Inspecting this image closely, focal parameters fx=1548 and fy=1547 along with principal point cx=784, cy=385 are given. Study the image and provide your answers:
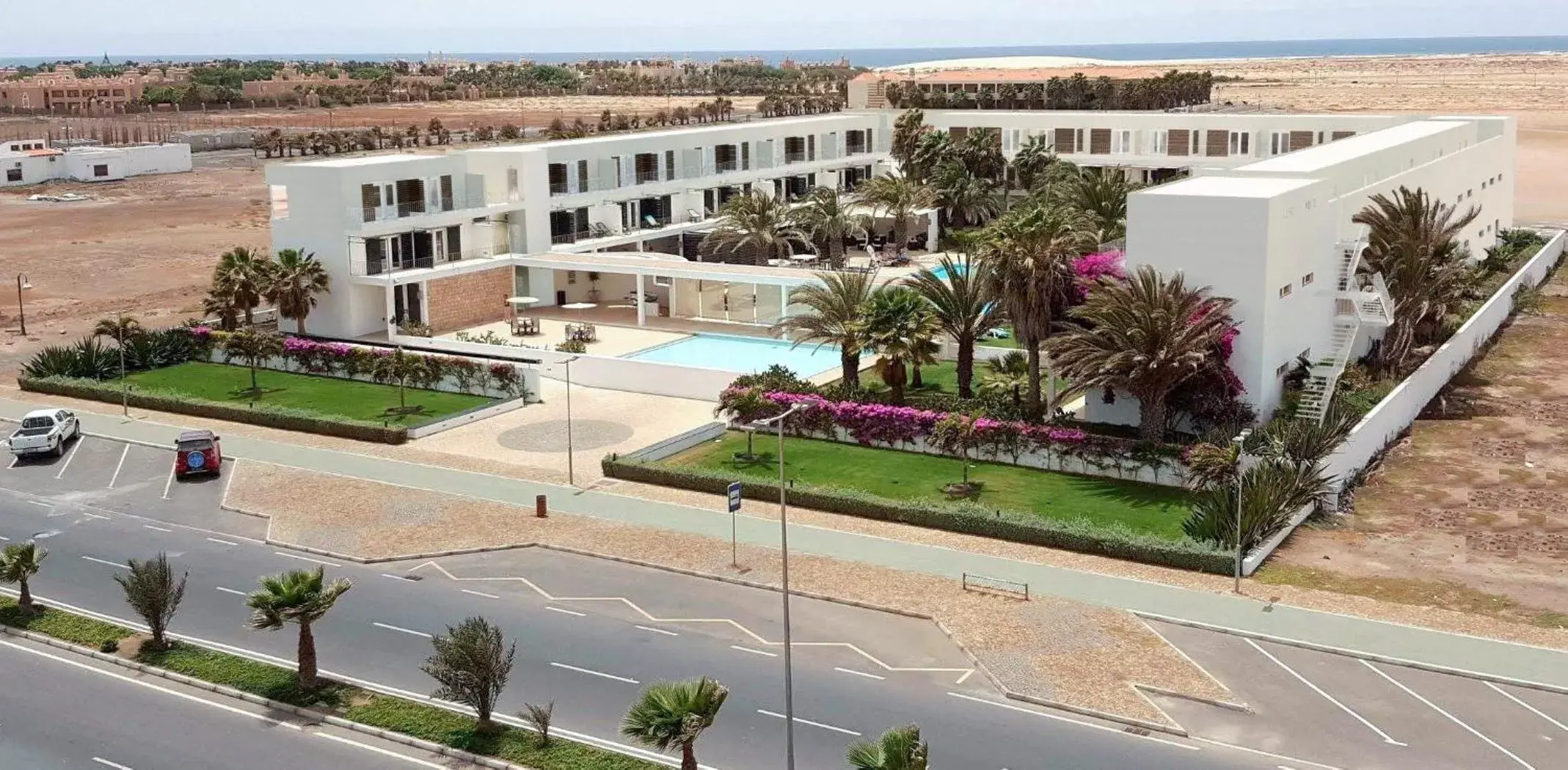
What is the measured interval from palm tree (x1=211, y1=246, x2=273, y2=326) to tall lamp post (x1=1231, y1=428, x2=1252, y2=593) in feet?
111

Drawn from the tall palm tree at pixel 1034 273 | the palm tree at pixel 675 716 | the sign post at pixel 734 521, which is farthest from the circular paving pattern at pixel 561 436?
the palm tree at pixel 675 716

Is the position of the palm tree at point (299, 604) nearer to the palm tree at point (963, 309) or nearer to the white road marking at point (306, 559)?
the white road marking at point (306, 559)

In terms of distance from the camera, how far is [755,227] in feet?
211

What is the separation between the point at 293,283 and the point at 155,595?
27557 millimetres

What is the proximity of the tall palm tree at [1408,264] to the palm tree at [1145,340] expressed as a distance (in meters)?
9.72

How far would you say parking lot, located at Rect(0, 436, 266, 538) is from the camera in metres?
36.7

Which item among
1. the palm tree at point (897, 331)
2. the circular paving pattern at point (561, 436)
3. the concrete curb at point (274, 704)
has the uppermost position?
the palm tree at point (897, 331)

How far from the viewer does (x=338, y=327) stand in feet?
183

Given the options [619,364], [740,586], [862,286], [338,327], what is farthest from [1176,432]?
[338,327]

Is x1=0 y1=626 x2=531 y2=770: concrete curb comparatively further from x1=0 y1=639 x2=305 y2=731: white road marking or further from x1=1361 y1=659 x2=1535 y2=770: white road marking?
x1=1361 y1=659 x2=1535 y2=770: white road marking

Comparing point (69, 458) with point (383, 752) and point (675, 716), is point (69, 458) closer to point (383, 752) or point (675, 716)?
point (383, 752)

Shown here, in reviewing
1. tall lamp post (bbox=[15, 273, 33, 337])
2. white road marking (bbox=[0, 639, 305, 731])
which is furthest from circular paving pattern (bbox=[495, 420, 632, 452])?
tall lamp post (bbox=[15, 273, 33, 337])

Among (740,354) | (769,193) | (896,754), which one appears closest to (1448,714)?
(896,754)

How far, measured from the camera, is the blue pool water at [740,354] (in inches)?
1975
